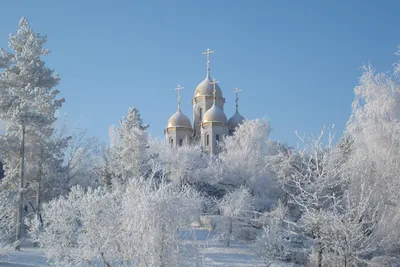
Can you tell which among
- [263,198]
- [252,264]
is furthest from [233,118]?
[252,264]

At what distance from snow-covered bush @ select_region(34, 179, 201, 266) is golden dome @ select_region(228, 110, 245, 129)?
117 feet

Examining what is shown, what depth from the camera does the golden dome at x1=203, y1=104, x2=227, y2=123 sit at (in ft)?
156

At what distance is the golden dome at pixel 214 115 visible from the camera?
156 ft

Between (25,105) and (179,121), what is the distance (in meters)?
30.2

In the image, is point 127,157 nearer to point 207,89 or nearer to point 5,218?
point 5,218

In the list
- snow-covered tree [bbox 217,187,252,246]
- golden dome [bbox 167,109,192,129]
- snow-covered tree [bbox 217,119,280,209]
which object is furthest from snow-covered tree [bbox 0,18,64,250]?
golden dome [bbox 167,109,192,129]

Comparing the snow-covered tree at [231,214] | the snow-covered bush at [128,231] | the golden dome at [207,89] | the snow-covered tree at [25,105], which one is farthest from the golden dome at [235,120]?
the snow-covered bush at [128,231]

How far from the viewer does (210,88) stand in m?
53.2

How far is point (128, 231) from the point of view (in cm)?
1255

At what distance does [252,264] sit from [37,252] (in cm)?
901

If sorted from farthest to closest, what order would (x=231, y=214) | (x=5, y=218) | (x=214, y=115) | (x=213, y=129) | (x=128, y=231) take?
(x=214, y=115) → (x=213, y=129) → (x=231, y=214) → (x=5, y=218) → (x=128, y=231)

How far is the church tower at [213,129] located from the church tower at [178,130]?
2291mm

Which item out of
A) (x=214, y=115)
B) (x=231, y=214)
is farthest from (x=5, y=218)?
(x=214, y=115)

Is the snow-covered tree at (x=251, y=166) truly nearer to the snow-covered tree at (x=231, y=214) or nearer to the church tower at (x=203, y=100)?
the snow-covered tree at (x=231, y=214)
